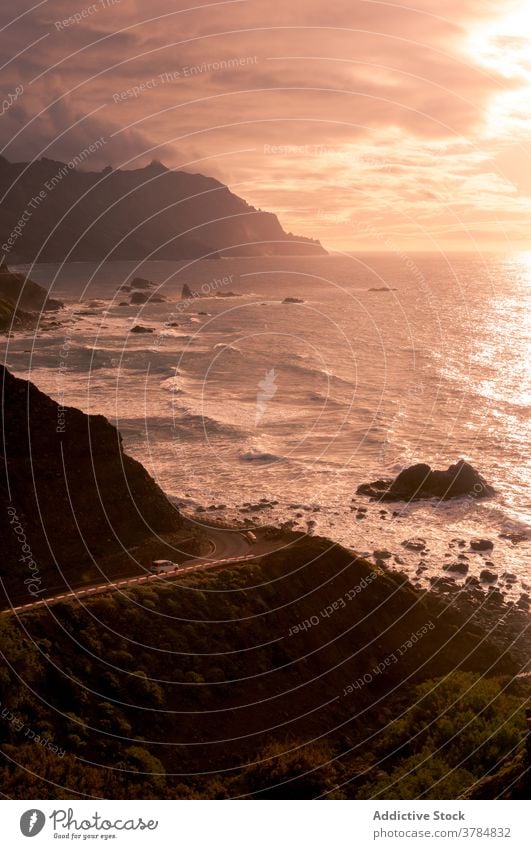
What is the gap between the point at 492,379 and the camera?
14712cm

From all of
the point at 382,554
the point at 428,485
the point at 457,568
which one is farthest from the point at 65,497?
the point at 428,485

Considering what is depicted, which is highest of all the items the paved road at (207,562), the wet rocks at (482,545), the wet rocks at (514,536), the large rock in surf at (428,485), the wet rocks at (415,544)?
the large rock in surf at (428,485)

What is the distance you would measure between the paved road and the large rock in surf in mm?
24424

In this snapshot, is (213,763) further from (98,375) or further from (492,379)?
(492,379)

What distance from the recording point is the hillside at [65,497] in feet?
172

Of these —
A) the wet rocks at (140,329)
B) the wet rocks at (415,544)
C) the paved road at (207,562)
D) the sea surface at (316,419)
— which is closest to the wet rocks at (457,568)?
the sea surface at (316,419)

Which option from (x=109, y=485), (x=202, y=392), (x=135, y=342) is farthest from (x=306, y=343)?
(x=109, y=485)

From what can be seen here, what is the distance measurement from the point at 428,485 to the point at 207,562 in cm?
3777

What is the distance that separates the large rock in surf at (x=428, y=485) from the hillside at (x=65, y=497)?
95.2 ft

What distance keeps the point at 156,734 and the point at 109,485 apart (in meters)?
25.8

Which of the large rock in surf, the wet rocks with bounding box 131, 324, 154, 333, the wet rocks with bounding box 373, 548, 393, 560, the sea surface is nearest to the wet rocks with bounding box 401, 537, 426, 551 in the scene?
the sea surface

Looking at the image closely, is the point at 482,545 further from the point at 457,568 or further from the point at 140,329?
the point at 140,329

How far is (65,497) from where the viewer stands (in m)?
56.9

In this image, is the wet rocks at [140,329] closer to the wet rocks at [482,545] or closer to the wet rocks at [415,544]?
the wet rocks at [415,544]
